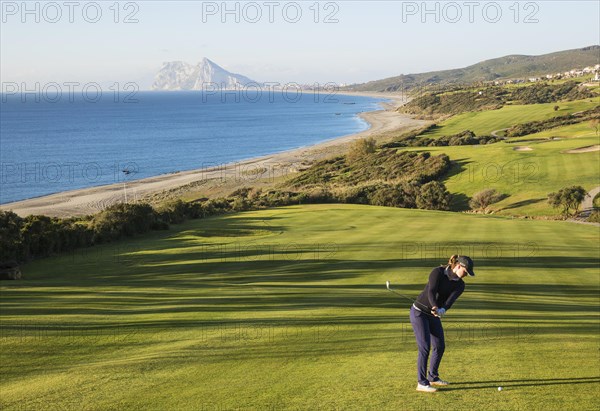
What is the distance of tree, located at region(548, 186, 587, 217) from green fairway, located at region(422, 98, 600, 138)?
57.6m

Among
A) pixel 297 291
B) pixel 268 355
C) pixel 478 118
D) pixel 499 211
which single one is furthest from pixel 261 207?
pixel 478 118

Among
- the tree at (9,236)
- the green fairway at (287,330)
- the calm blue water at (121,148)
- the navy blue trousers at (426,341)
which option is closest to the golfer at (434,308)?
the navy blue trousers at (426,341)

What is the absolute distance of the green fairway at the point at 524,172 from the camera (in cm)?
5644

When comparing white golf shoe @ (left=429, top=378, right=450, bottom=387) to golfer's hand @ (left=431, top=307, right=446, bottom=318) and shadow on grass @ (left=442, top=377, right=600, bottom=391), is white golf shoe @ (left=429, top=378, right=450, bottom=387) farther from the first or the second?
golfer's hand @ (left=431, top=307, right=446, bottom=318)

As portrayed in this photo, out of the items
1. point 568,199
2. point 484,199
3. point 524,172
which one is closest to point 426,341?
point 568,199

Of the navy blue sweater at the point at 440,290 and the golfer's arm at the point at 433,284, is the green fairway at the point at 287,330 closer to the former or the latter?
the navy blue sweater at the point at 440,290

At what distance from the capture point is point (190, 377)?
1025 cm

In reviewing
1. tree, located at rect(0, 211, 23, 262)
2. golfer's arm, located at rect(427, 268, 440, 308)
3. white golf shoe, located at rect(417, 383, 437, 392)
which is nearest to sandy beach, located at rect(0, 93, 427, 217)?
tree, located at rect(0, 211, 23, 262)

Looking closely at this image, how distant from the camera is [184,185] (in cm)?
8269

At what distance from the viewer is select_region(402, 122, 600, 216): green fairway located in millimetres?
56438

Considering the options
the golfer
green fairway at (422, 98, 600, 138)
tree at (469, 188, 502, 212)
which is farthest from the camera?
green fairway at (422, 98, 600, 138)

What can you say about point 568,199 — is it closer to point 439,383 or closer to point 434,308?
point 439,383

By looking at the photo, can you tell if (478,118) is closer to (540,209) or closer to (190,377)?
(540,209)

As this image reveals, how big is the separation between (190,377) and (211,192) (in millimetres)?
66777
